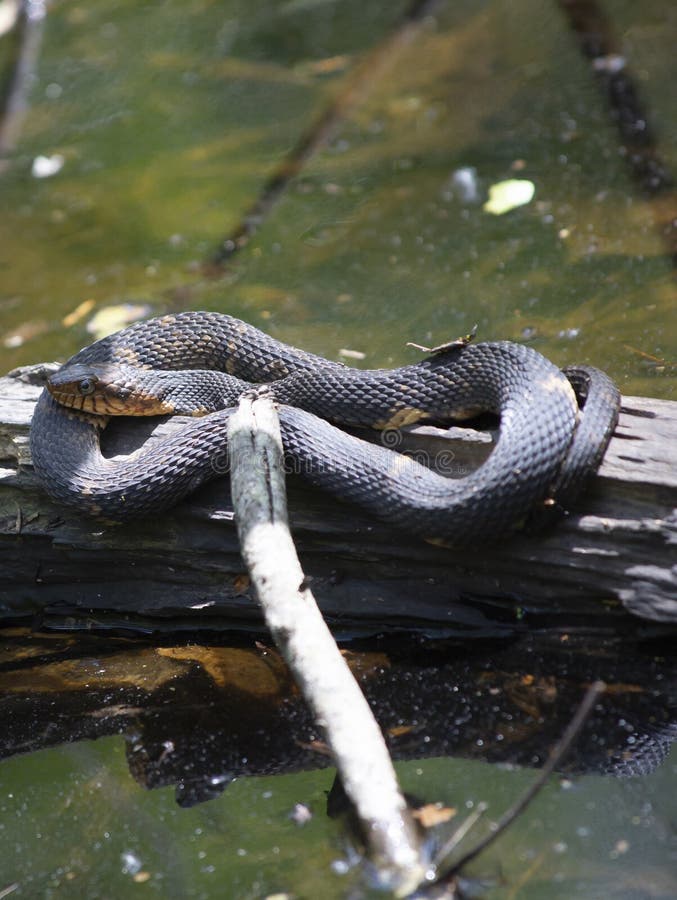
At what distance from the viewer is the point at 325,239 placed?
308 inches

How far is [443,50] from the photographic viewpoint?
405 inches

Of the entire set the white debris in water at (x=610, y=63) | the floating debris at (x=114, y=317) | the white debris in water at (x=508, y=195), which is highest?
the white debris in water at (x=610, y=63)

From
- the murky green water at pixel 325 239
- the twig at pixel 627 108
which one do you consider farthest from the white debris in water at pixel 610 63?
the murky green water at pixel 325 239

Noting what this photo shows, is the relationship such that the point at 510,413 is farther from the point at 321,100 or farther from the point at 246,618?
the point at 321,100

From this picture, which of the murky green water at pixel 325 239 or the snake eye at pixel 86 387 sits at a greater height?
the snake eye at pixel 86 387

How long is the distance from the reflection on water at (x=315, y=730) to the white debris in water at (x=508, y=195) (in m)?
4.38

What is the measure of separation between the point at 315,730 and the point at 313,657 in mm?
681

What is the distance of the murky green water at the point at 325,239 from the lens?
131 inches

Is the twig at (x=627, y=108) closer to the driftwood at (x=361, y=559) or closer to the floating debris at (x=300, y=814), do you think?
the driftwood at (x=361, y=559)

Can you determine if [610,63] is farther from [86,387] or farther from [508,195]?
[86,387]

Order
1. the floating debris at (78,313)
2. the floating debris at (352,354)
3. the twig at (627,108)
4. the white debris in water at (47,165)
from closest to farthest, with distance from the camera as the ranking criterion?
1. the floating debris at (352,354)
2. the twig at (627,108)
3. the floating debris at (78,313)
4. the white debris in water at (47,165)

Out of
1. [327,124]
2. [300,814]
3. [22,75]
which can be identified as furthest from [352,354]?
[22,75]

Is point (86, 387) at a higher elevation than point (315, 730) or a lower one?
higher

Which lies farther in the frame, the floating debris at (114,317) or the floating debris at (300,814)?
the floating debris at (114,317)
